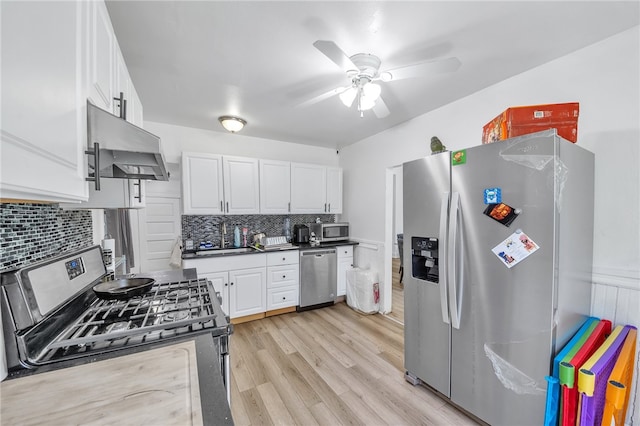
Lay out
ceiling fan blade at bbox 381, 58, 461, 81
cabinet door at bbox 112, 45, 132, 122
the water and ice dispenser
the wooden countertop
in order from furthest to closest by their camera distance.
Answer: the water and ice dispenser → ceiling fan blade at bbox 381, 58, 461, 81 → cabinet door at bbox 112, 45, 132, 122 → the wooden countertop

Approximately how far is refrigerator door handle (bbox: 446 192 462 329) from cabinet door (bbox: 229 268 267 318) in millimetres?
2259

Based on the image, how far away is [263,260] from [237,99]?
1894 millimetres

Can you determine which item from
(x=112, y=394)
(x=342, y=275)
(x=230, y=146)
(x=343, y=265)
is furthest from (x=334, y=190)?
(x=112, y=394)

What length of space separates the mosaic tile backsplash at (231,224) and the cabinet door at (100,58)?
2.37 m

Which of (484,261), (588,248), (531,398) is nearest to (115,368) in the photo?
(484,261)

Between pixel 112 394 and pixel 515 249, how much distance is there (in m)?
1.84

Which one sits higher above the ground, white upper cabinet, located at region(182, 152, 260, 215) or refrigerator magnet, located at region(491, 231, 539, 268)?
white upper cabinet, located at region(182, 152, 260, 215)

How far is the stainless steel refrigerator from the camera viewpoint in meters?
1.32

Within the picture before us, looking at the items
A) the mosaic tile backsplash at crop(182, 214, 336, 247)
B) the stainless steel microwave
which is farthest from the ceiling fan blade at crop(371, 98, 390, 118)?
the mosaic tile backsplash at crop(182, 214, 336, 247)

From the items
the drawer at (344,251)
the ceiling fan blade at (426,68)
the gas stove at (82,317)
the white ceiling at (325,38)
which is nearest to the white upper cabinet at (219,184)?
the white ceiling at (325,38)

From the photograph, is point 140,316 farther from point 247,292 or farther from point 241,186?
point 241,186

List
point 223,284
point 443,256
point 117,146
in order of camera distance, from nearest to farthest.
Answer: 1. point 117,146
2. point 443,256
3. point 223,284

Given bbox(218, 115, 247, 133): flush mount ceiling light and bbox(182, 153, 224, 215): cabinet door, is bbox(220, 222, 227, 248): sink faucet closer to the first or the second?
bbox(182, 153, 224, 215): cabinet door

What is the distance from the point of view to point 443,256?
5.55ft
